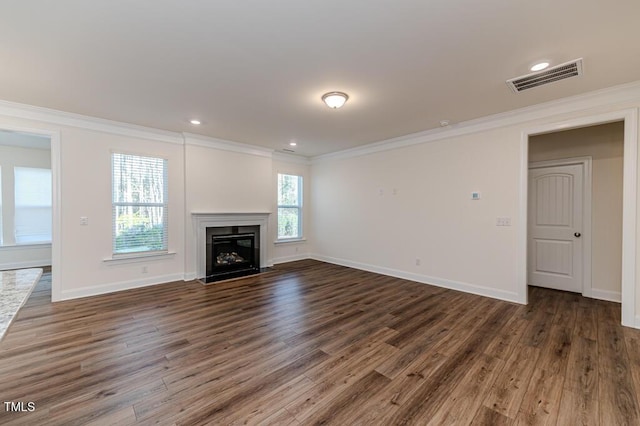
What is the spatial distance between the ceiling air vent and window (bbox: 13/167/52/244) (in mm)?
8884

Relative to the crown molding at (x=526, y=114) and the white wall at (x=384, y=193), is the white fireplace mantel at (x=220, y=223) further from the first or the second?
the crown molding at (x=526, y=114)

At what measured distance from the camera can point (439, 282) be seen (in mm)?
4766

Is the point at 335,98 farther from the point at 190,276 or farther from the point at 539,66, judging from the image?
the point at 190,276

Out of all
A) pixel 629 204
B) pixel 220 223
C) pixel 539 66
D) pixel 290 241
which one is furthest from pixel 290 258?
pixel 629 204

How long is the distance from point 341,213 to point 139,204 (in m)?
4.03

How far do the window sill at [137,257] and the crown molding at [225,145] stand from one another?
207cm

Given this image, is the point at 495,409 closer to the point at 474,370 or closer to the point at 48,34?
the point at 474,370

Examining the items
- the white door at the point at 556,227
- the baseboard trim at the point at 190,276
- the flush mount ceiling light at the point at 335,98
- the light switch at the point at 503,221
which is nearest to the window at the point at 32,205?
the baseboard trim at the point at 190,276

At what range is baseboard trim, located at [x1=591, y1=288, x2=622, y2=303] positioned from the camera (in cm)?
391

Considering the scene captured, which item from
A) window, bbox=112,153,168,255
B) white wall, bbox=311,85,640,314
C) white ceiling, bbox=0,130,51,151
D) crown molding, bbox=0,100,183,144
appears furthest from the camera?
white ceiling, bbox=0,130,51,151

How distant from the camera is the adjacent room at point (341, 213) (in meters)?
1.96

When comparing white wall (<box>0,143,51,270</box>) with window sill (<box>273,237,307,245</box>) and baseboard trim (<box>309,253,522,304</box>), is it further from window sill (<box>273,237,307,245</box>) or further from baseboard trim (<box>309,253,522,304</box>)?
baseboard trim (<box>309,253,522,304</box>)

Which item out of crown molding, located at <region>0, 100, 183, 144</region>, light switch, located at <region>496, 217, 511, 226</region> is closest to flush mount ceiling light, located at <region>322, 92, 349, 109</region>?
light switch, located at <region>496, 217, 511, 226</region>

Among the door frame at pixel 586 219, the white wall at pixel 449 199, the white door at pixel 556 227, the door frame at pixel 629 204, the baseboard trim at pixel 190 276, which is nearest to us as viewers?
the door frame at pixel 629 204
